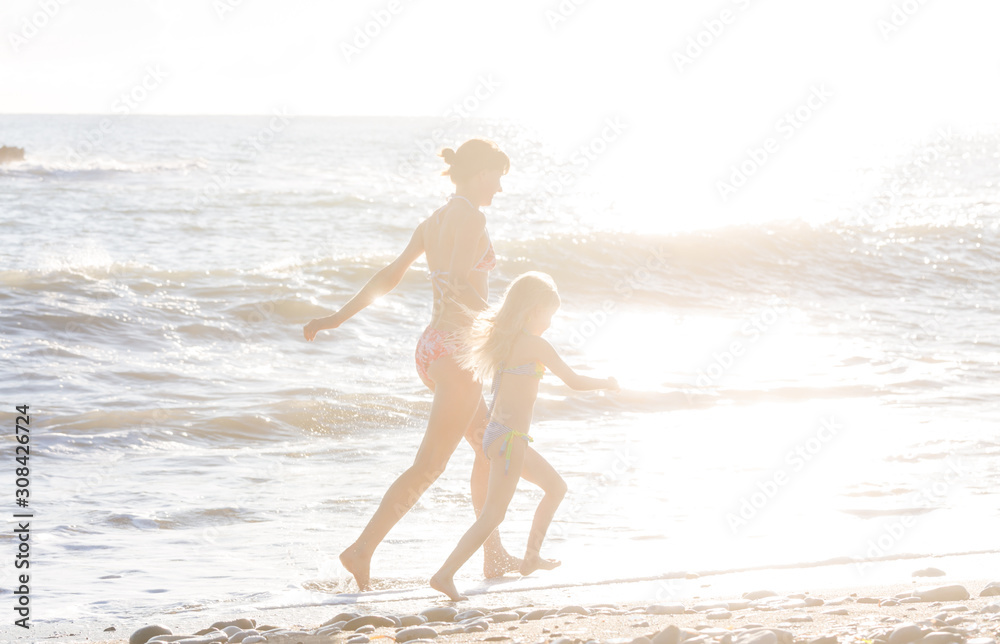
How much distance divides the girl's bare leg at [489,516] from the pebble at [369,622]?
1.32 ft

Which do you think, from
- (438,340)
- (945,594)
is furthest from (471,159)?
(945,594)

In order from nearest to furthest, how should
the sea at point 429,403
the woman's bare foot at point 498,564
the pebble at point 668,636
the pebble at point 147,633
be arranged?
the pebble at point 668,636
the pebble at point 147,633
the woman's bare foot at point 498,564
the sea at point 429,403

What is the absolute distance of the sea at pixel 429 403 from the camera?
16.5 ft

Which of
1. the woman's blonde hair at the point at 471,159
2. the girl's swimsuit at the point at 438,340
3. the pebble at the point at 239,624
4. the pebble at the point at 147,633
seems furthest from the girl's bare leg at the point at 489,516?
the woman's blonde hair at the point at 471,159

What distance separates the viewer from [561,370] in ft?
13.6

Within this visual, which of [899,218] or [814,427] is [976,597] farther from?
[899,218]

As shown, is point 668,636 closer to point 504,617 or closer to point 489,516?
point 504,617

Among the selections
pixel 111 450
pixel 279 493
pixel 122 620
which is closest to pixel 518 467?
pixel 122 620

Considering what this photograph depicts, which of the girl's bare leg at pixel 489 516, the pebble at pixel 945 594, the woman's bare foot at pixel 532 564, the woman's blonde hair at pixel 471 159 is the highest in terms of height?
the woman's blonde hair at pixel 471 159

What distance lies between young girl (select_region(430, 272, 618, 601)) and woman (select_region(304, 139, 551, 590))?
0.10m

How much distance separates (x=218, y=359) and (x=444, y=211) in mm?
6887

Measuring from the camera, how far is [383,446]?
24.9 ft

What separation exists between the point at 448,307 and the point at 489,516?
93 centimetres

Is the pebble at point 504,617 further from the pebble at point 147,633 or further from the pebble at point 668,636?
the pebble at point 147,633
